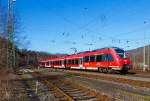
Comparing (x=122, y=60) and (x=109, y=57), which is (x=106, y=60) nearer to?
(x=109, y=57)

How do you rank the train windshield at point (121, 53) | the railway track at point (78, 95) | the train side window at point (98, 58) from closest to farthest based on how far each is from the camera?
the railway track at point (78, 95) < the train windshield at point (121, 53) < the train side window at point (98, 58)

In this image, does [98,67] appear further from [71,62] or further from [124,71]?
[71,62]

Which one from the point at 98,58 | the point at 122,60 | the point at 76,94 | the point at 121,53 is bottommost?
the point at 76,94

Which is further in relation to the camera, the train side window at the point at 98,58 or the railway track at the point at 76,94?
the train side window at the point at 98,58

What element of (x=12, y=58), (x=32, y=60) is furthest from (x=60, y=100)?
(x=32, y=60)

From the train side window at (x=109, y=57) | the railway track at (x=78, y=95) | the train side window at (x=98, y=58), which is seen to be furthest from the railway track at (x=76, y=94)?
the train side window at (x=98, y=58)

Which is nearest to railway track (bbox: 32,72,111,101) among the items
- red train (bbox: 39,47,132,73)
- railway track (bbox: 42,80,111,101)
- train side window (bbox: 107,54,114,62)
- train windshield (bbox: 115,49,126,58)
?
railway track (bbox: 42,80,111,101)

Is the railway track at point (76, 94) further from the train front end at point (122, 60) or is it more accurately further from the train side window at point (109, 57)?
the train side window at point (109, 57)

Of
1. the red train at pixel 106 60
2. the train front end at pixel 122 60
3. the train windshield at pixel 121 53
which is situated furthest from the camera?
the train windshield at pixel 121 53

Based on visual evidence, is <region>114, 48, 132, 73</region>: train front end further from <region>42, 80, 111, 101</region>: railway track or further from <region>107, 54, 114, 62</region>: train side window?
<region>42, 80, 111, 101</region>: railway track

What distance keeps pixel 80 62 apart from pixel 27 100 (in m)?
45.8

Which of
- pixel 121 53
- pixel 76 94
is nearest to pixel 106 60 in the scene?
pixel 121 53

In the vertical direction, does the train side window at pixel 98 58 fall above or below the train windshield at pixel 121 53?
below

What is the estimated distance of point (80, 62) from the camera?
61.7m
